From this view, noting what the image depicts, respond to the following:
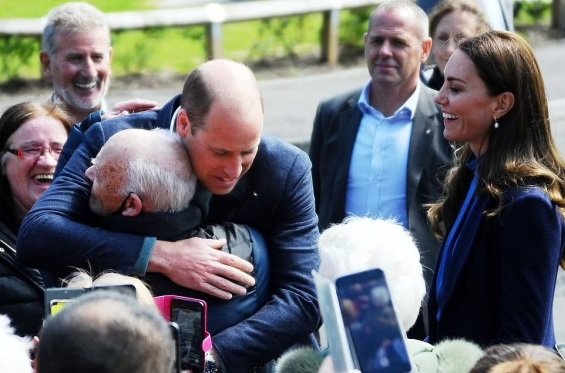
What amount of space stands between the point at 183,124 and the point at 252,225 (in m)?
0.42

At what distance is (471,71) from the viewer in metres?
4.12

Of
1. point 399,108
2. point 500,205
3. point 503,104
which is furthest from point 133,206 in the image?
point 399,108

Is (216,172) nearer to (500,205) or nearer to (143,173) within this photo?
(143,173)

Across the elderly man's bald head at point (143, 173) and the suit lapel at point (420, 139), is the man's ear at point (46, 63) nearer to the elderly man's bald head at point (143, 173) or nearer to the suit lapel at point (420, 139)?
the suit lapel at point (420, 139)

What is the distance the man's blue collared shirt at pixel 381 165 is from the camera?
5.61 m

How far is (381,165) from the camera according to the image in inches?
223

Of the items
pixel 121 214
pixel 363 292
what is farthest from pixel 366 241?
pixel 121 214

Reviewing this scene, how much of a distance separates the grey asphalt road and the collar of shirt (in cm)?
467

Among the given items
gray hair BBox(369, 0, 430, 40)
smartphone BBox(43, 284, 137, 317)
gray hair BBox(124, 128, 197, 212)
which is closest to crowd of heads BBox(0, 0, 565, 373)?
gray hair BBox(124, 128, 197, 212)

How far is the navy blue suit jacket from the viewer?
3.47m

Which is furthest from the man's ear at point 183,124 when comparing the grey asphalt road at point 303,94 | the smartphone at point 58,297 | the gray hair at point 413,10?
the grey asphalt road at point 303,94

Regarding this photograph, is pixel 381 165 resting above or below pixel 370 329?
below

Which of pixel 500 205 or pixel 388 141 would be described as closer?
pixel 500 205

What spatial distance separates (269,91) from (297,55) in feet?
5.23
